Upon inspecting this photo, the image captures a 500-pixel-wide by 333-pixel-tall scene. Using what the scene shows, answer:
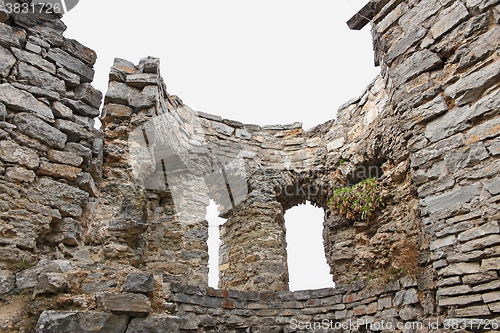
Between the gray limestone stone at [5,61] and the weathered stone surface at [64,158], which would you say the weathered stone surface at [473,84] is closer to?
the weathered stone surface at [64,158]

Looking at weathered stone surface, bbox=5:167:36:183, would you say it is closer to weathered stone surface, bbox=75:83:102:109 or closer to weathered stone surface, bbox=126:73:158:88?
weathered stone surface, bbox=75:83:102:109

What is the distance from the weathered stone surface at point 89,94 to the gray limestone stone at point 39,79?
0.15 meters

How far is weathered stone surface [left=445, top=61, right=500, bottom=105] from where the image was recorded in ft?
11.8

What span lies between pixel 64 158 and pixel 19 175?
407mm

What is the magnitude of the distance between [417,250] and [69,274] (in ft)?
11.3

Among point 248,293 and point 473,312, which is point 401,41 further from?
point 248,293

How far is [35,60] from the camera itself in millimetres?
3461

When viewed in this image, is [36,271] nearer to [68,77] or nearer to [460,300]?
[68,77]

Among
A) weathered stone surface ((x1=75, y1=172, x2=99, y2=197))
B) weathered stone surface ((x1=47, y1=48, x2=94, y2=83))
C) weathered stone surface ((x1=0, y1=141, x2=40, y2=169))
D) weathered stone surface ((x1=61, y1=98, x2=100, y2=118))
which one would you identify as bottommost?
weathered stone surface ((x1=75, y1=172, x2=99, y2=197))

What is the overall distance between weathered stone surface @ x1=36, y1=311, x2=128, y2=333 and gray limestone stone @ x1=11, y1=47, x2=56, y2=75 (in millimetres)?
2251

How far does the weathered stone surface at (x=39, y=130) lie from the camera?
Answer: 3.14 meters

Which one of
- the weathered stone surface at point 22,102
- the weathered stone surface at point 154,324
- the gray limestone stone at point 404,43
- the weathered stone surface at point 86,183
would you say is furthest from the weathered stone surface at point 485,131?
the weathered stone surface at point 22,102

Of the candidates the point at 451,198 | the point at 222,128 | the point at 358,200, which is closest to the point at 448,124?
the point at 451,198

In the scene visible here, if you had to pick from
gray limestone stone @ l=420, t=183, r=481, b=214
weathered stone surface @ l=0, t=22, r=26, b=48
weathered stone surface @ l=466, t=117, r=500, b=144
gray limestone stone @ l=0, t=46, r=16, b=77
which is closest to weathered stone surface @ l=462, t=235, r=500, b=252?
gray limestone stone @ l=420, t=183, r=481, b=214
